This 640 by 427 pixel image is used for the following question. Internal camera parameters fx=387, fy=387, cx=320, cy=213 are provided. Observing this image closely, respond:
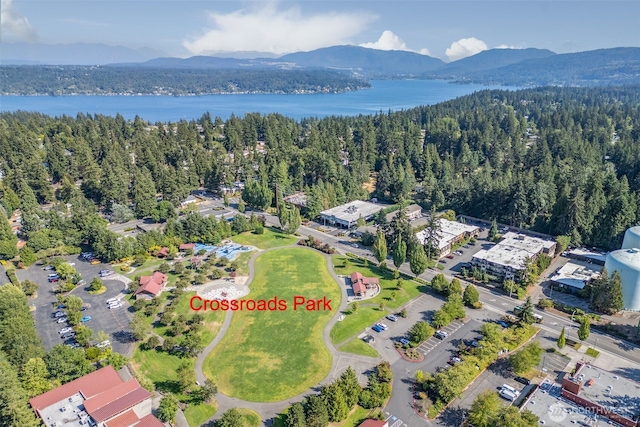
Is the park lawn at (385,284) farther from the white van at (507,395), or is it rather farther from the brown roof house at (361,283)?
the white van at (507,395)

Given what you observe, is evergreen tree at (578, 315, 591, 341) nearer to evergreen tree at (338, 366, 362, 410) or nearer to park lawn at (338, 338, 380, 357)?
park lawn at (338, 338, 380, 357)

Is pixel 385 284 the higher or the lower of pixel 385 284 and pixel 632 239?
the lower

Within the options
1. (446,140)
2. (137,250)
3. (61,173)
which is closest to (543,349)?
(137,250)

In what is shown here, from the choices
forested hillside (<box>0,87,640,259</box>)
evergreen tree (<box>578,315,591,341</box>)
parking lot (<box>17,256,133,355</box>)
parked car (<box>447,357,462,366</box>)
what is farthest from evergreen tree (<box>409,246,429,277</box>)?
parking lot (<box>17,256,133,355</box>)

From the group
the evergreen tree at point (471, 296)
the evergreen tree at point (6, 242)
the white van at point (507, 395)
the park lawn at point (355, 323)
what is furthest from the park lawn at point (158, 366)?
the evergreen tree at point (6, 242)

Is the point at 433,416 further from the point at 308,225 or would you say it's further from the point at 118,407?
the point at 308,225

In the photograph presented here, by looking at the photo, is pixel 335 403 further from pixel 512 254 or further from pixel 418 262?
pixel 512 254

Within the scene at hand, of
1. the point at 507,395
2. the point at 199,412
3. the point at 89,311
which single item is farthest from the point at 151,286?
the point at 507,395
